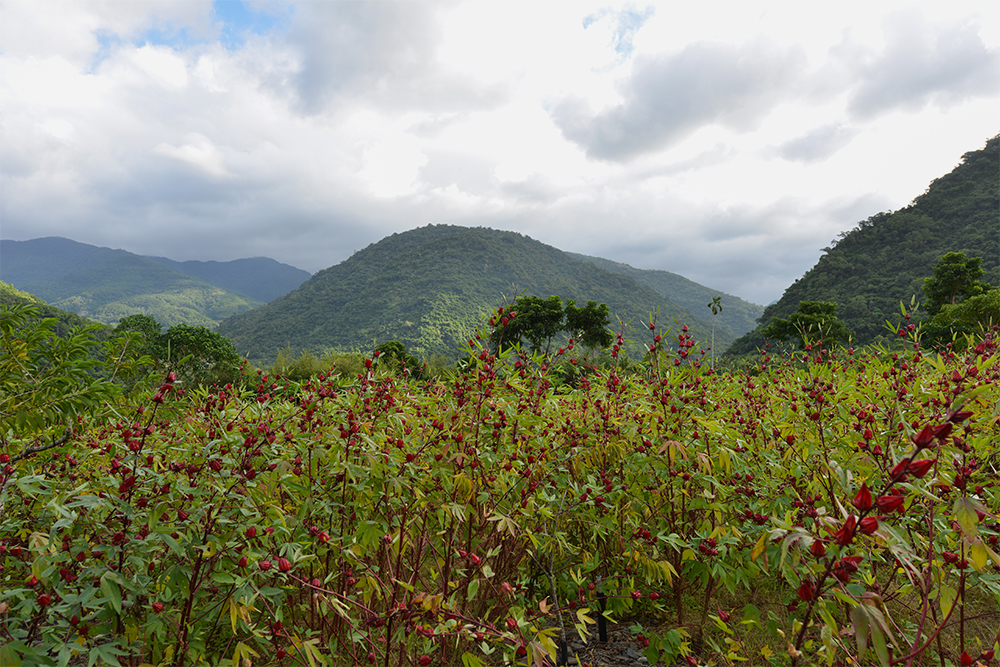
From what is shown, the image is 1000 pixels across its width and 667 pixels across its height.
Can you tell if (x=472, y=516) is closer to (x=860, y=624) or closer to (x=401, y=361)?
(x=401, y=361)

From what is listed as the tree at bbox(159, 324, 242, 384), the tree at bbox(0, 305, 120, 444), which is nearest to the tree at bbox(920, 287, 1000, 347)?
the tree at bbox(0, 305, 120, 444)

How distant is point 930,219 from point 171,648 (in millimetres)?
69042

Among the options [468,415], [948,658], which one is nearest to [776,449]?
[948,658]

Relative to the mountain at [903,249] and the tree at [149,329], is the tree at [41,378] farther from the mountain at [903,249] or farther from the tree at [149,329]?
the mountain at [903,249]

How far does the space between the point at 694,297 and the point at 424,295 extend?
105 metres

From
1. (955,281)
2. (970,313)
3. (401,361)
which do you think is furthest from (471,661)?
(955,281)

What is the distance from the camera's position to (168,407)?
2.61 meters

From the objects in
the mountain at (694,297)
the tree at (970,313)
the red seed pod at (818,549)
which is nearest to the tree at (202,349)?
the red seed pod at (818,549)

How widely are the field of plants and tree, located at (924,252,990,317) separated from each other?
28.8 meters

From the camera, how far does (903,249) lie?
151ft

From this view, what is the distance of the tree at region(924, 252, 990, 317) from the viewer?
23156 mm

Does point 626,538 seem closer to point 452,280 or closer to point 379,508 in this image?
point 379,508

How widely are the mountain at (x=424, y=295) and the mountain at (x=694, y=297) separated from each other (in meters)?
20.8

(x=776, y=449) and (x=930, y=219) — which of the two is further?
(x=930, y=219)
